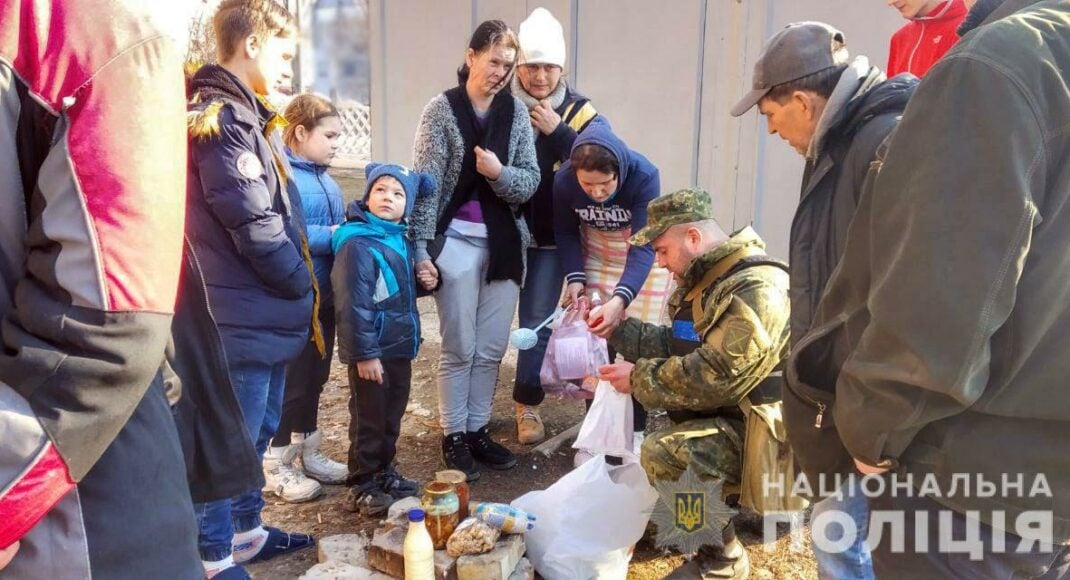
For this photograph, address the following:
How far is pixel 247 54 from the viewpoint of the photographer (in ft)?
8.43

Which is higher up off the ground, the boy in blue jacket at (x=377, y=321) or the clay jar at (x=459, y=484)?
the boy in blue jacket at (x=377, y=321)

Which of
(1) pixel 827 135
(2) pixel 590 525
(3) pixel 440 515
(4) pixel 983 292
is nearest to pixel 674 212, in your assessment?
(1) pixel 827 135

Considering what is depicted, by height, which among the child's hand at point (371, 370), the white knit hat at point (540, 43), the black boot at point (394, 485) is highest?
the white knit hat at point (540, 43)

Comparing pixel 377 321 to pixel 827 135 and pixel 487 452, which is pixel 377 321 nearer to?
pixel 487 452

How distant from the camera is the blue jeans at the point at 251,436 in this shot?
2.60m

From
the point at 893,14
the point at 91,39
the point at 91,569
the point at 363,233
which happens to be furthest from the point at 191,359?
the point at 893,14

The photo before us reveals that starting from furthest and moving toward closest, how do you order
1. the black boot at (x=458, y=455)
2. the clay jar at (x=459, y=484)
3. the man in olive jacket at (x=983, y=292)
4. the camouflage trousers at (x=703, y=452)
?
the black boot at (x=458, y=455) → the clay jar at (x=459, y=484) → the camouflage trousers at (x=703, y=452) → the man in olive jacket at (x=983, y=292)

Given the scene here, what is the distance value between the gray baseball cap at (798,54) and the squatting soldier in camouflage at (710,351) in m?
0.63

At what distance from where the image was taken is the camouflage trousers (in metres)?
2.75

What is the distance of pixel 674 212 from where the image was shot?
9.53ft

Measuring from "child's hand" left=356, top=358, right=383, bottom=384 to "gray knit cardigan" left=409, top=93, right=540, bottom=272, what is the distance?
1.90ft

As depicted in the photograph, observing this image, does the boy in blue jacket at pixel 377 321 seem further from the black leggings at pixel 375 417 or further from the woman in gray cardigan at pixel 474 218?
the woman in gray cardigan at pixel 474 218

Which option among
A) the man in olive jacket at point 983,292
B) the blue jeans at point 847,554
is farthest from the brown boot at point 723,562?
the man in olive jacket at point 983,292

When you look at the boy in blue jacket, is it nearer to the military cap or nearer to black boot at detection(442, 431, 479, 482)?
black boot at detection(442, 431, 479, 482)
